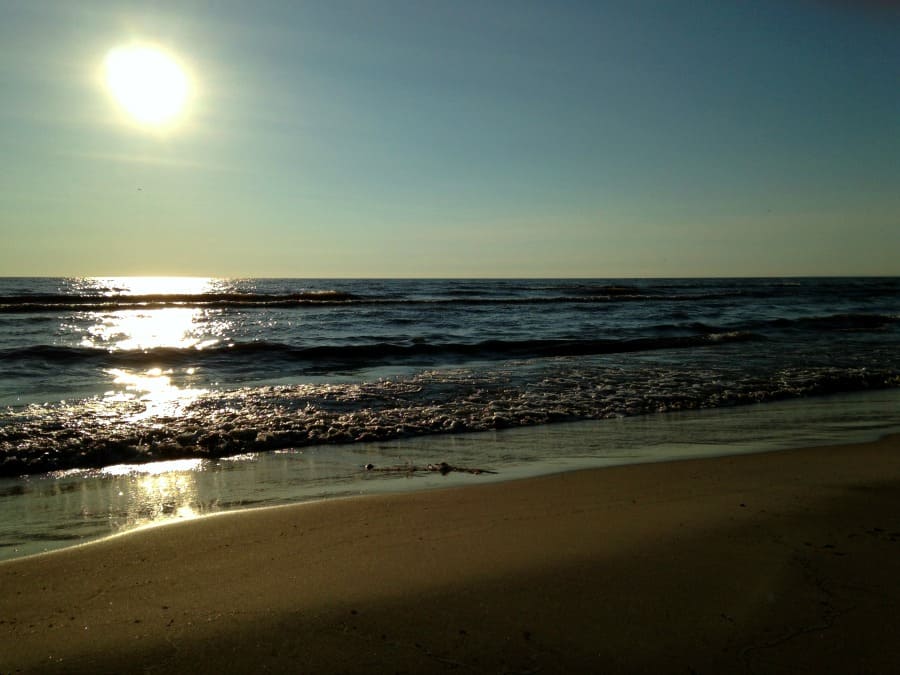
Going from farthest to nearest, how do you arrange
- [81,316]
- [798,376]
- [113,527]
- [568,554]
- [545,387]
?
[81,316] < [798,376] < [545,387] < [113,527] < [568,554]

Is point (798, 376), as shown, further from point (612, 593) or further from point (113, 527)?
point (113, 527)

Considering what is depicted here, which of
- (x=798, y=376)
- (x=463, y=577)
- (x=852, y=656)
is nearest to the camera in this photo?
(x=852, y=656)

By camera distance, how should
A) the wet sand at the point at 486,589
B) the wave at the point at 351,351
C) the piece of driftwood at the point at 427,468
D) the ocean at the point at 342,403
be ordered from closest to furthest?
the wet sand at the point at 486,589
the ocean at the point at 342,403
the piece of driftwood at the point at 427,468
the wave at the point at 351,351

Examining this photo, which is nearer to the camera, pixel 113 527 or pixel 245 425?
pixel 113 527

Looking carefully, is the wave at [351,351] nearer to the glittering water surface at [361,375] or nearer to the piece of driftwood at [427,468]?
the glittering water surface at [361,375]

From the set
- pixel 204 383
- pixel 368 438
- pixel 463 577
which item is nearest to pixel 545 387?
pixel 368 438

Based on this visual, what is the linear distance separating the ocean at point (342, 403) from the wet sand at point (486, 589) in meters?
0.89

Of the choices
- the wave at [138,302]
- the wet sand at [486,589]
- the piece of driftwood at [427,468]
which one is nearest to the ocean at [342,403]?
the piece of driftwood at [427,468]

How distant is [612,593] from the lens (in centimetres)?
301

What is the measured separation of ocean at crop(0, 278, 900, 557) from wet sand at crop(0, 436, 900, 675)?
0.89m

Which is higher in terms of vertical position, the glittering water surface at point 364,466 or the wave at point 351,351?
the wave at point 351,351

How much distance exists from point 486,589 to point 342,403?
6.04 m

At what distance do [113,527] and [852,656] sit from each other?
4199 millimetres

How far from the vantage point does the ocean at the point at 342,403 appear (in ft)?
17.3
